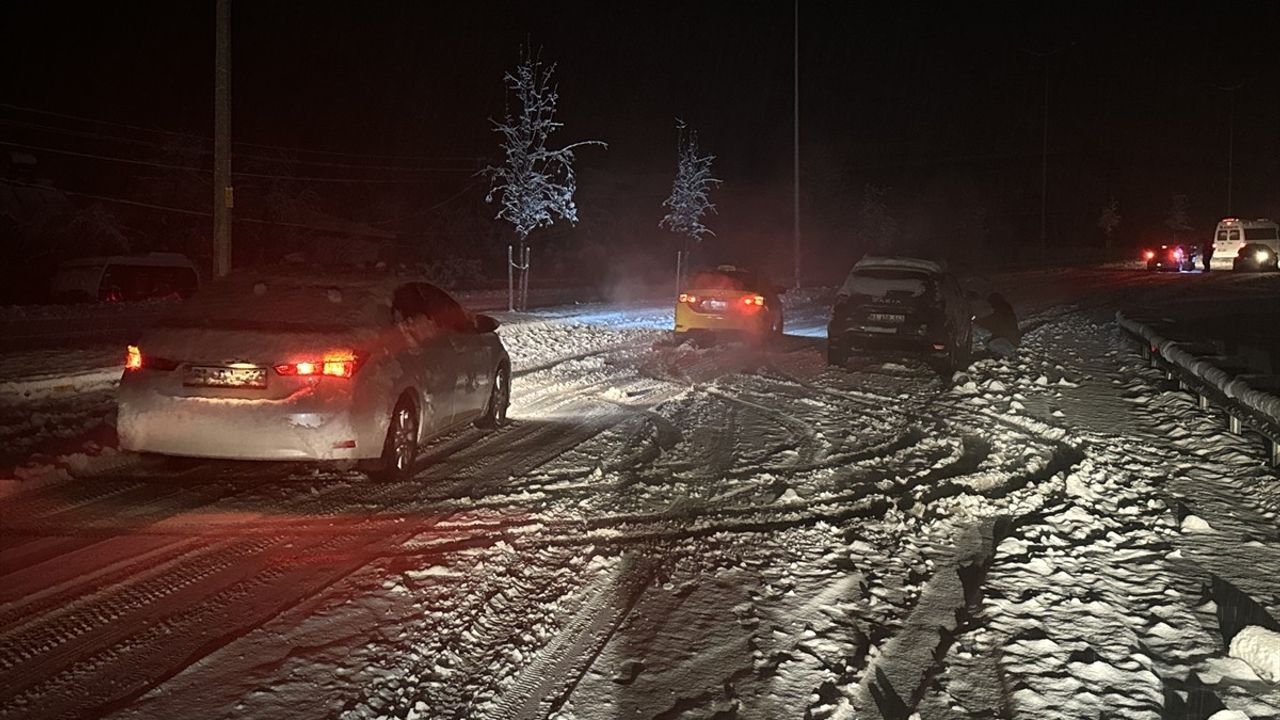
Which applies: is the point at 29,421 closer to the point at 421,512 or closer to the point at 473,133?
the point at 421,512

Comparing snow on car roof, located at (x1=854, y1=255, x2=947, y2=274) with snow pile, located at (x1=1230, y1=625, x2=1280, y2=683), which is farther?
snow on car roof, located at (x1=854, y1=255, x2=947, y2=274)

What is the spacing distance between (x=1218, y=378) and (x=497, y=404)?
7.29 metres

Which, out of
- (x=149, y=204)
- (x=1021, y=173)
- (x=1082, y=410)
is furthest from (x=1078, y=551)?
(x=1021, y=173)

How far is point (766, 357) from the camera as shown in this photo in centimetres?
1814

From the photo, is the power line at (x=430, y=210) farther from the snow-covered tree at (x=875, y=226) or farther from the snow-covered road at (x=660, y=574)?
the snow-covered road at (x=660, y=574)

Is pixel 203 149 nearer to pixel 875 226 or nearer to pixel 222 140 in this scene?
pixel 875 226

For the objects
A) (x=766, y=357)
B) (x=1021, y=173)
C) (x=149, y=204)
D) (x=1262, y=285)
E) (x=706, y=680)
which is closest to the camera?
(x=706, y=680)

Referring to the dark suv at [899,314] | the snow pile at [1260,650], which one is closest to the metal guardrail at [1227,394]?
the dark suv at [899,314]

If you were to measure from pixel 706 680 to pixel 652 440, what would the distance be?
5.75 meters

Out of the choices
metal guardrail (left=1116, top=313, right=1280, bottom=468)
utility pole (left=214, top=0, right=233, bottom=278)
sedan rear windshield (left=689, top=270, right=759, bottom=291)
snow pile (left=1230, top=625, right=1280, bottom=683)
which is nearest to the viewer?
snow pile (left=1230, top=625, right=1280, bottom=683)

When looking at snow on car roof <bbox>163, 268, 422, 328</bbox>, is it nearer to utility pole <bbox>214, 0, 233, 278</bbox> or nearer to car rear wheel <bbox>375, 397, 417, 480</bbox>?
car rear wheel <bbox>375, 397, 417, 480</bbox>

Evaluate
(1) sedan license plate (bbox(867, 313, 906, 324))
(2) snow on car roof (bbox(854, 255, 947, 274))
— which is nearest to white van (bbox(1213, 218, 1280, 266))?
(2) snow on car roof (bbox(854, 255, 947, 274))

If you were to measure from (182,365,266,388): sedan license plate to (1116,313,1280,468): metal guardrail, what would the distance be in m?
7.86

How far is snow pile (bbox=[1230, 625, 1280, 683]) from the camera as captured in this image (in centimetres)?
459
